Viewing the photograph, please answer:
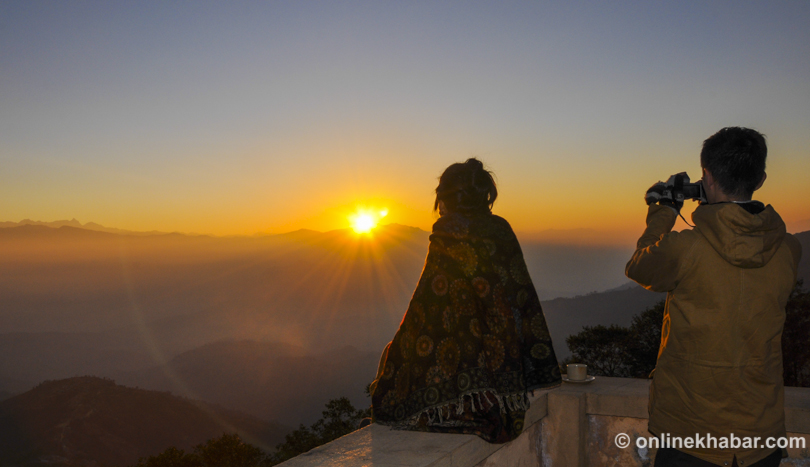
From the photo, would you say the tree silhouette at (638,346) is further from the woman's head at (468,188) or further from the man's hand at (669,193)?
the man's hand at (669,193)

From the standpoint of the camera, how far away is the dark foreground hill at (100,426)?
66.8 metres

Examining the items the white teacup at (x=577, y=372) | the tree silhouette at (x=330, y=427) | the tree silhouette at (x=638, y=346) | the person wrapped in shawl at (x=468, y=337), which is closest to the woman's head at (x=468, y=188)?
the person wrapped in shawl at (x=468, y=337)

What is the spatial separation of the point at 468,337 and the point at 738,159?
58.7 inches

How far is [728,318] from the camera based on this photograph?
68.8 inches

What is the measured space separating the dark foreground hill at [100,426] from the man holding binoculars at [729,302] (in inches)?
2709

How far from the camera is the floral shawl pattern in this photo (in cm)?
267

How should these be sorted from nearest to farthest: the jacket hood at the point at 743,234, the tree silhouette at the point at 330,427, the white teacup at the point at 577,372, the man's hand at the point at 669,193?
the jacket hood at the point at 743,234 → the man's hand at the point at 669,193 → the white teacup at the point at 577,372 → the tree silhouette at the point at 330,427

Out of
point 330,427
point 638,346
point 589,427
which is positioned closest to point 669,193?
point 589,427

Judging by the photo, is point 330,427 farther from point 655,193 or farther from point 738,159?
point 738,159

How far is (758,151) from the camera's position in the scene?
1738 millimetres

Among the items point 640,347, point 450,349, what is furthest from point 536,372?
point 640,347

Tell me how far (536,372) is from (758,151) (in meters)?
1.58

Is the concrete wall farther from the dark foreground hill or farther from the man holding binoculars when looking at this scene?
the dark foreground hill

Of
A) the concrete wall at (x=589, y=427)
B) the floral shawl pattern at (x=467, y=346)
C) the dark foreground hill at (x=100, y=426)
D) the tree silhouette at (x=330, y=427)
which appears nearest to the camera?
the floral shawl pattern at (x=467, y=346)
